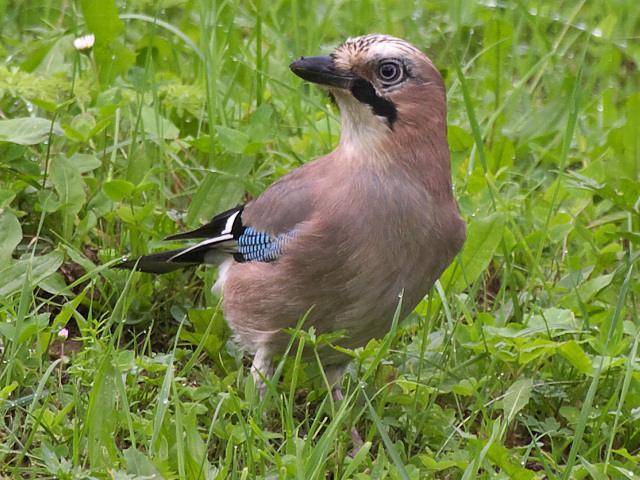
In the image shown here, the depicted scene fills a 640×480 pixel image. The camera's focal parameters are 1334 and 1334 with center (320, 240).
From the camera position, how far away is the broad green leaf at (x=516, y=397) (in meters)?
4.03

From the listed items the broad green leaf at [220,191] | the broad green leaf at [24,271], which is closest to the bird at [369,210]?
the broad green leaf at [24,271]

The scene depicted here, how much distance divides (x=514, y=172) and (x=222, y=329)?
1.65 metres

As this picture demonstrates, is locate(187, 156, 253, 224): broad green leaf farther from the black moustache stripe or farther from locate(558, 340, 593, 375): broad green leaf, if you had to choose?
locate(558, 340, 593, 375): broad green leaf

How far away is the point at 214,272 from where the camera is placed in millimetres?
4641

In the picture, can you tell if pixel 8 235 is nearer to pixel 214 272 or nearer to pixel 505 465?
pixel 214 272

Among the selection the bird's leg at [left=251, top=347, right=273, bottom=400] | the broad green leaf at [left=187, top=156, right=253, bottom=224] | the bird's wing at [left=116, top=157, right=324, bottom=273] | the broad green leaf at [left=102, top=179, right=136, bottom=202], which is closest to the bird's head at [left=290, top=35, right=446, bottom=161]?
the bird's wing at [left=116, top=157, right=324, bottom=273]

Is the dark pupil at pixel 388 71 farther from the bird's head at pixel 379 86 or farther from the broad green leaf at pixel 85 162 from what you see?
the broad green leaf at pixel 85 162

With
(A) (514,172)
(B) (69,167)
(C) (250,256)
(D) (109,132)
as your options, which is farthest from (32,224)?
(A) (514,172)

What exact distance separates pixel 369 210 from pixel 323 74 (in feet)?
1.37

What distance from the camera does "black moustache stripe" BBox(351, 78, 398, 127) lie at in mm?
3895

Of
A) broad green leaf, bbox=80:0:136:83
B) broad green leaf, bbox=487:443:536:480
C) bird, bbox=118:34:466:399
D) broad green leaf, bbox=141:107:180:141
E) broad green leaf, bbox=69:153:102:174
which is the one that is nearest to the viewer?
broad green leaf, bbox=487:443:536:480

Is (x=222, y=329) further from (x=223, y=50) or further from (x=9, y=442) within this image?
(x=223, y=50)

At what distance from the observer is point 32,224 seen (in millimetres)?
4754

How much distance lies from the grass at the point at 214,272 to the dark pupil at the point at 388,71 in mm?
765
